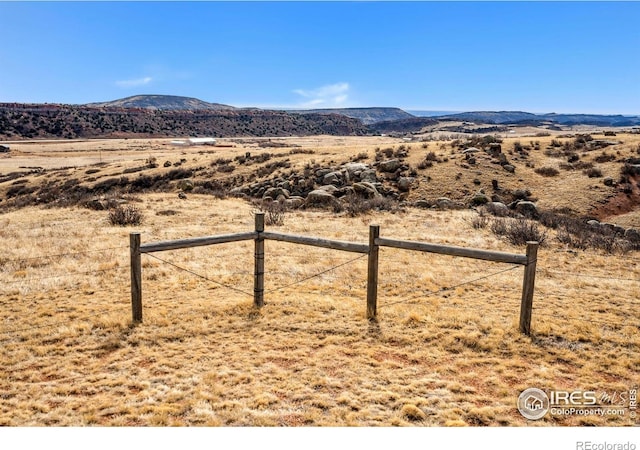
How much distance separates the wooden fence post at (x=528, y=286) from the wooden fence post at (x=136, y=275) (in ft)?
18.9

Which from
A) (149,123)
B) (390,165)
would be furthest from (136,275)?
(149,123)

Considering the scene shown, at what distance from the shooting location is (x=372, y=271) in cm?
738

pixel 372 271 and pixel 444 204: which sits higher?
pixel 372 271

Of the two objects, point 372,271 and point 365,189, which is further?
point 365,189

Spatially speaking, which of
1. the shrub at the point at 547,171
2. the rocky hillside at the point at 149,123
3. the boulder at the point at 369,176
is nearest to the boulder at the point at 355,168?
the boulder at the point at 369,176

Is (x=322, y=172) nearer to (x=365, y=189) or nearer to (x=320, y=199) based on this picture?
(x=365, y=189)

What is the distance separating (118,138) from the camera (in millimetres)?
103625

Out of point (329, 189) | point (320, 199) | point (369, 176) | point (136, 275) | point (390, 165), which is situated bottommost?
point (320, 199)

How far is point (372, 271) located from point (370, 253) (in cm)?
31

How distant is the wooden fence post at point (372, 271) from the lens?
23.8 ft

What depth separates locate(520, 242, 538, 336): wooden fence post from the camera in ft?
21.5

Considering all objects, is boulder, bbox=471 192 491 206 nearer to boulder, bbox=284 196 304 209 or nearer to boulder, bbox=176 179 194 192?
boulder, bbox=284 196 304 209
